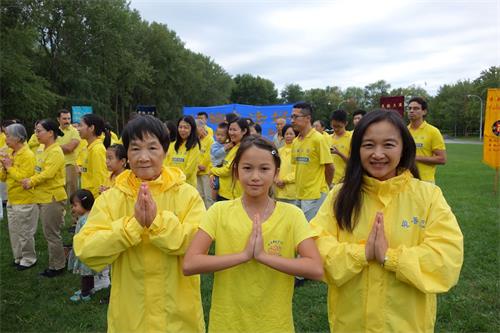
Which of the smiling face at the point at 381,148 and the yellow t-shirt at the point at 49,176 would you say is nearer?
the smiling face at the point at 381,148

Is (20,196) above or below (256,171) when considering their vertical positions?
below

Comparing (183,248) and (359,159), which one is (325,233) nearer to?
(359,159)

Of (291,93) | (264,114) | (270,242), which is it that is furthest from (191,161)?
(291,93)

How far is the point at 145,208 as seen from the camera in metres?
2.11

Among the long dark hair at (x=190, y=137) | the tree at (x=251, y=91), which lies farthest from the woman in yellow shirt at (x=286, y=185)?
Answer: the tree at (x=251, y=91)

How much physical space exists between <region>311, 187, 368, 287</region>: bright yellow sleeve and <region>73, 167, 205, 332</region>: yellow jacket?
760 millimetres

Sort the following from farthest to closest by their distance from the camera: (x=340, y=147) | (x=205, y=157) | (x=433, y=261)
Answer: (x=205, y=157), (x=340, y=147), (x=433, y=261)

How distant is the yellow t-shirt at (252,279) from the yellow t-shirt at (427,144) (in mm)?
4168

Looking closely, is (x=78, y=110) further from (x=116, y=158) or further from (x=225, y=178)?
(x=116, y=158)

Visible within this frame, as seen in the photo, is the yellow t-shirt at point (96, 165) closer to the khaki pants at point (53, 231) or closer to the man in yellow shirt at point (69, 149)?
the khaki pants at point (53, 231)

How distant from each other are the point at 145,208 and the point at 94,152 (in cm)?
349

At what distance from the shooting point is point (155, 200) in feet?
7.70

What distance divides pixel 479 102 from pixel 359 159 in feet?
217

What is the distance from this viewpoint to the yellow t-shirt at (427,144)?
5602 mm
